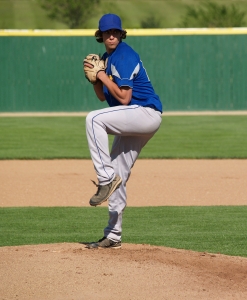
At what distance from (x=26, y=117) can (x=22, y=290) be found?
60.5ft

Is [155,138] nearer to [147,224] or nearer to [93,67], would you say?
[147,224]

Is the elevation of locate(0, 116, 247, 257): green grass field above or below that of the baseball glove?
below

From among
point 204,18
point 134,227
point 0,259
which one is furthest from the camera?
point 204,18

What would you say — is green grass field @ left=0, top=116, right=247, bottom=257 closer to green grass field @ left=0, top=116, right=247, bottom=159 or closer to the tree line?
green grass field @ left=0, top=116, right=247, bottom=159

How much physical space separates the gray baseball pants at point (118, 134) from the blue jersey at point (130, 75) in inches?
4.8

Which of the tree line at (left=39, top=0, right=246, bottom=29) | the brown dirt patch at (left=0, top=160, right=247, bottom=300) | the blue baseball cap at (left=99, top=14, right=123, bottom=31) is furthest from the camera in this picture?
the tree line at (left=39, top=0, right=246, bottom=29)

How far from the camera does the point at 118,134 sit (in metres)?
6.18

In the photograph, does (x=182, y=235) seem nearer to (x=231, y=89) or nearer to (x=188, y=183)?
(x=188, y=183)

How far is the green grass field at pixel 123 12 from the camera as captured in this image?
5875 cm

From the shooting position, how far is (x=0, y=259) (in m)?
6.25

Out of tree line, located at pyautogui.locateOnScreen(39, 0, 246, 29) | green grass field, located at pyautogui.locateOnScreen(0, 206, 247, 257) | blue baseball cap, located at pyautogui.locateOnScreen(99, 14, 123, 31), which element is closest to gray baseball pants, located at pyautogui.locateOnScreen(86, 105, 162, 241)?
blue baseball cap, located at pyautogui.locateOnScreen(99, 14, 123, 31)

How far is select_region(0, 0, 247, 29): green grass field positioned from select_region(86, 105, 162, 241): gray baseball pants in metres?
49.7

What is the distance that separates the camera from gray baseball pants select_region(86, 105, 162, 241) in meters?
6.08

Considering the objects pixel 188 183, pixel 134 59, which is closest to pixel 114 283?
pixel 134 59
